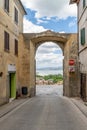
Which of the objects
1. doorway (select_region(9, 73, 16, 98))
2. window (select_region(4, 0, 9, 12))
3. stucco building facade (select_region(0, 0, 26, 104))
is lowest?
doorway (select_region(9, 73, 16, 98))

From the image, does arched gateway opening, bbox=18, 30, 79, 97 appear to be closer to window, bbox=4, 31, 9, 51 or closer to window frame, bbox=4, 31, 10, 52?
window frame, bbox=4, 31, 10, 52

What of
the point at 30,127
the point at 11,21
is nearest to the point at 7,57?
the point at 11,21

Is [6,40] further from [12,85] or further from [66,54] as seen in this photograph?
[66,54]

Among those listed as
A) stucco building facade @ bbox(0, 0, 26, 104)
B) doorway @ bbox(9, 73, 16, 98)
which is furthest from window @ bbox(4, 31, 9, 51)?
doorway @ bbox(9, 73, 16, 98)

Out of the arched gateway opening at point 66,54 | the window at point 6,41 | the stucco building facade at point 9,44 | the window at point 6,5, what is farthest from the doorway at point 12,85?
the window at point 6,5

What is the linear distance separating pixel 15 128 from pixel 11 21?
17.8m

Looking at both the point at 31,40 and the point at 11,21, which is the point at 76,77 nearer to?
the point at 31,40

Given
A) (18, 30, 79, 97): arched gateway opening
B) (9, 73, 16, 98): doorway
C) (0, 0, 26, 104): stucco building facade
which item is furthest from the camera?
(18, 30, 79, 97): arched gateway opening

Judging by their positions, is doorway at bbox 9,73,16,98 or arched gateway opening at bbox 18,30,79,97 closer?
doorway at bbox 9,73,16,98

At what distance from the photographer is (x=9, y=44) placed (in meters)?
28.6

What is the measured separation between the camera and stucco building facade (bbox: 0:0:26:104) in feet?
83.4

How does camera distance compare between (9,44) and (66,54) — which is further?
(66,54)

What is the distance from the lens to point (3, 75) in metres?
25.8

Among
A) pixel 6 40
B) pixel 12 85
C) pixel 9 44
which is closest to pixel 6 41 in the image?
pixel 6 40
